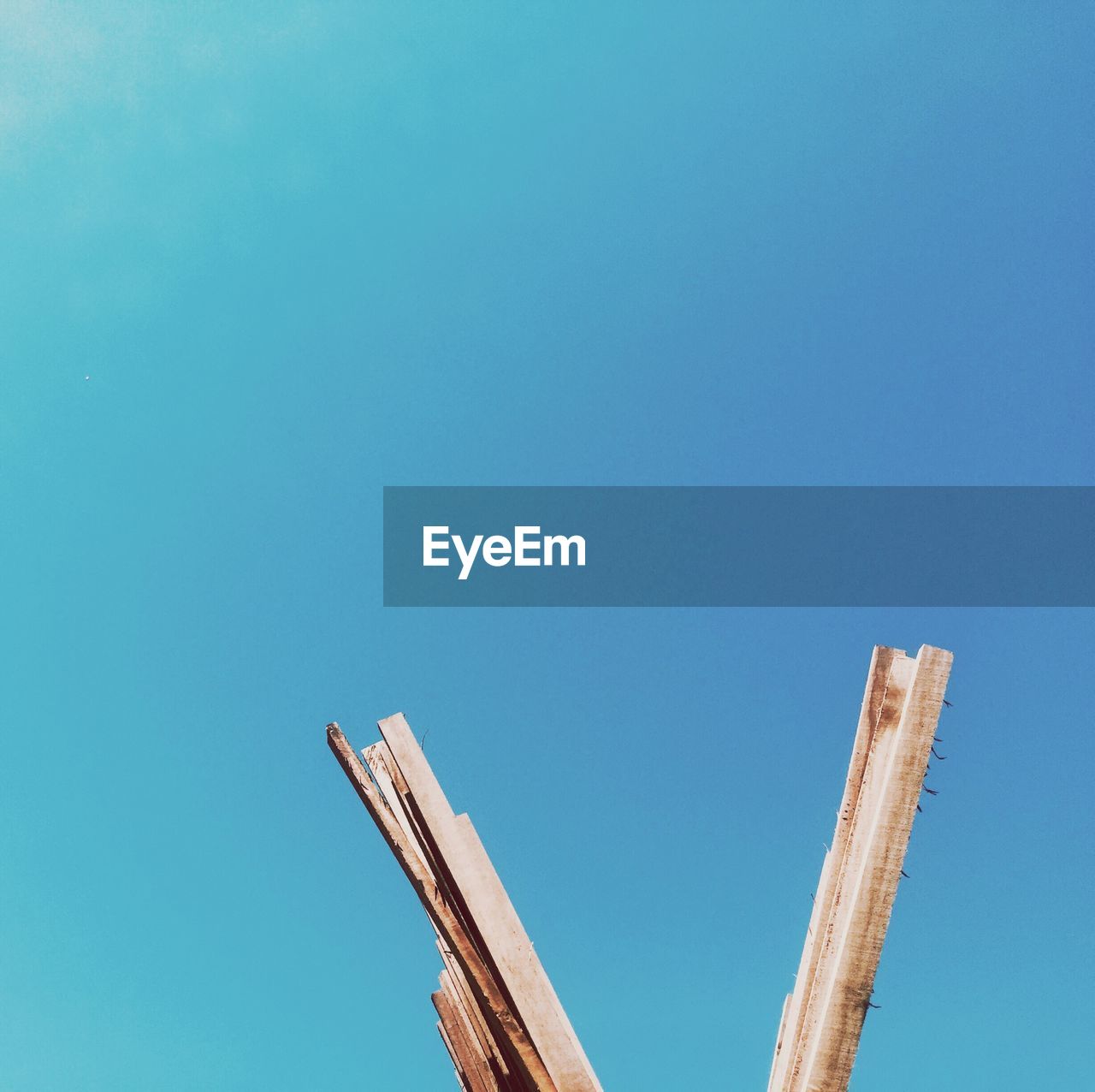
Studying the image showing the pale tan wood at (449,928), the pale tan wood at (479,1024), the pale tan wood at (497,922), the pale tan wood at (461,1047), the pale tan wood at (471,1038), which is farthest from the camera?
the pale tan wood at (461,1047)

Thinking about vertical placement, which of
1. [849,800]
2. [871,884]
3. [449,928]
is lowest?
[871,884]

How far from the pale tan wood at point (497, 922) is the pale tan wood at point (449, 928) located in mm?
140

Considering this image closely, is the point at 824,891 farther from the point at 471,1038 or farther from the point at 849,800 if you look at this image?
the point at 471,1038

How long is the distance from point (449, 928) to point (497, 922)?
0.60 metres

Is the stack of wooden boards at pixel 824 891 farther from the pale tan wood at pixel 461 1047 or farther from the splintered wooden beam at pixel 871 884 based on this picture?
the pale tan wood at pixel 461 1047

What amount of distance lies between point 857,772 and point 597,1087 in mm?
2780

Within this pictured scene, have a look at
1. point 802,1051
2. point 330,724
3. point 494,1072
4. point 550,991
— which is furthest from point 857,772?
point 494,1072

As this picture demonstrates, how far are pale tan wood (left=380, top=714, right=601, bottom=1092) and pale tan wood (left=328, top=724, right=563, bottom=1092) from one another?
0.46 feet

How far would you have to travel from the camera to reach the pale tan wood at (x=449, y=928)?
5145 mm

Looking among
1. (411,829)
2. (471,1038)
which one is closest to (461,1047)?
(471,1038)

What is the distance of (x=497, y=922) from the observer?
512cm

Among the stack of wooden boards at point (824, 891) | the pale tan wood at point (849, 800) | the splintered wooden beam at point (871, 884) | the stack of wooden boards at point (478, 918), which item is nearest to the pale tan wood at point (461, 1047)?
the stack of wooden boards at point (478, 918)

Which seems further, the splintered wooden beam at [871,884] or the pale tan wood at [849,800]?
the pale tan wood at [849,800]

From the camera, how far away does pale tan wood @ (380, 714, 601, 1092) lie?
488 cm
